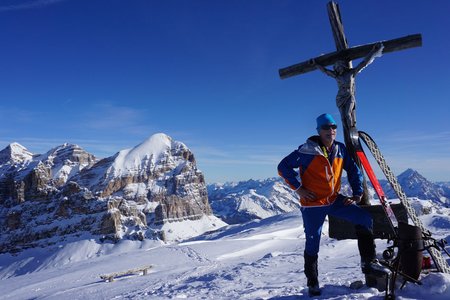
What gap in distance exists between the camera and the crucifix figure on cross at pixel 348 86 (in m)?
6.17

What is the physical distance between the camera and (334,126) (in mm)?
5703

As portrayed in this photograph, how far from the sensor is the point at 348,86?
20.6 feet

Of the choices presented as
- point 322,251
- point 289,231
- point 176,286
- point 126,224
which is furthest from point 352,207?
point 126,224

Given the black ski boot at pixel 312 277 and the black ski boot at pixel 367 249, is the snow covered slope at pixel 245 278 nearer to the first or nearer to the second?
the black ski boot at pixel 312 277

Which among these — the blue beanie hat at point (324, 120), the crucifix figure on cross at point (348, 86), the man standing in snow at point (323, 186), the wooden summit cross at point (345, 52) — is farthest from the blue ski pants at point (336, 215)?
the crucifix figure on cross at point (348, 86)

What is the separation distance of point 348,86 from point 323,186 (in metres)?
1.95

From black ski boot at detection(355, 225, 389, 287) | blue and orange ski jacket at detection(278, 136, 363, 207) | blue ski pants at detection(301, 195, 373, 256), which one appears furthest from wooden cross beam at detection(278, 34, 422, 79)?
black ski boot at detection(355, 225, 389, 287)

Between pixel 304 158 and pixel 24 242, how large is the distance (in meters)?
202

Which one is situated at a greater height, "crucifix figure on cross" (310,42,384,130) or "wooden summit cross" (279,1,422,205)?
"wooden summit cross" (279,1,422,205)

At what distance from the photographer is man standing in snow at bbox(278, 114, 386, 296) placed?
5.52 meters

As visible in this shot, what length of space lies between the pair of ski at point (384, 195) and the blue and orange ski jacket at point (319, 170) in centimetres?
25

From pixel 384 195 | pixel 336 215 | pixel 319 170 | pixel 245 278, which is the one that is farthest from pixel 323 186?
pixel 245 278

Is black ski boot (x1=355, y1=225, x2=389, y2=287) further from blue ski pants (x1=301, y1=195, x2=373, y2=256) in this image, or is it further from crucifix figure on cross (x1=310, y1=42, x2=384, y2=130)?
crucifix figure on cross (x1=310, y1=42, x2=384, y2=130)

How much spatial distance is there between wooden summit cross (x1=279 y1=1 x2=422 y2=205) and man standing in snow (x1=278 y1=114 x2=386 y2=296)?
53cm
